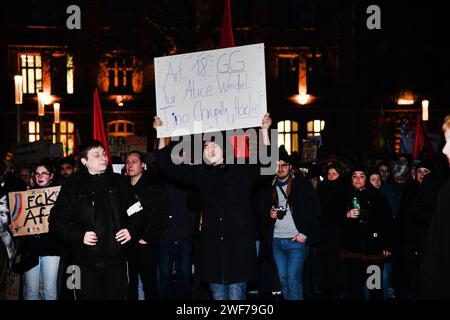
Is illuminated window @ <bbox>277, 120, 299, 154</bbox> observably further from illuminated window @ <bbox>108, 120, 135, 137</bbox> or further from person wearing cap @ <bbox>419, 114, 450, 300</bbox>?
person wearing cap @ <bbox>419, 114, 450, 300</bbox>

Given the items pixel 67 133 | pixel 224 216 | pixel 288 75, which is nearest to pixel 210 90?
pixel 224 216

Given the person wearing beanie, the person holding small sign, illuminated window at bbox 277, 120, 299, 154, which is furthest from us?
illuminated window at bbox 277, 120, 299, 154

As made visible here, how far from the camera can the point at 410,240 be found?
1004 cm

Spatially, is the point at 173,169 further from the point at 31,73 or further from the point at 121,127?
the point at 31,73

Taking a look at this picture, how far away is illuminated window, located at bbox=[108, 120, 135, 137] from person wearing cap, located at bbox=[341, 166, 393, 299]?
33013 mm

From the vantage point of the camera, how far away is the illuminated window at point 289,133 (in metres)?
44.6

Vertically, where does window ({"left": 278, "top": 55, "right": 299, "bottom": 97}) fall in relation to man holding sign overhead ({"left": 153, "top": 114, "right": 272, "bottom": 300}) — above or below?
above

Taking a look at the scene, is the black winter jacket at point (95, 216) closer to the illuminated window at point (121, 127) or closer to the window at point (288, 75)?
the illuminated window at point (121, 127)

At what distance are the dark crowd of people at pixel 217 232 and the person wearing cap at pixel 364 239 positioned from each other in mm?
14

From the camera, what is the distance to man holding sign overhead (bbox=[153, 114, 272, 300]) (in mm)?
7094

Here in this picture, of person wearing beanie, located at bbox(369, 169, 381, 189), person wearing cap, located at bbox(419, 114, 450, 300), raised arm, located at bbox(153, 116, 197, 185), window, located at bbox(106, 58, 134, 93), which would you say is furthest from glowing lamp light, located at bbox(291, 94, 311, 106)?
person wearing cap, located at bbox(419, 114, 450, 300)

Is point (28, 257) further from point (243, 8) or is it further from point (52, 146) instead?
point (243, 8)

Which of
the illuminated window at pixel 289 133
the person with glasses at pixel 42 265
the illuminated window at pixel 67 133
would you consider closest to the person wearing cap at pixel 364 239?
the person with glasses at pixel 42 265

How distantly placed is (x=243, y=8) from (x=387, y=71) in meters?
8.75
